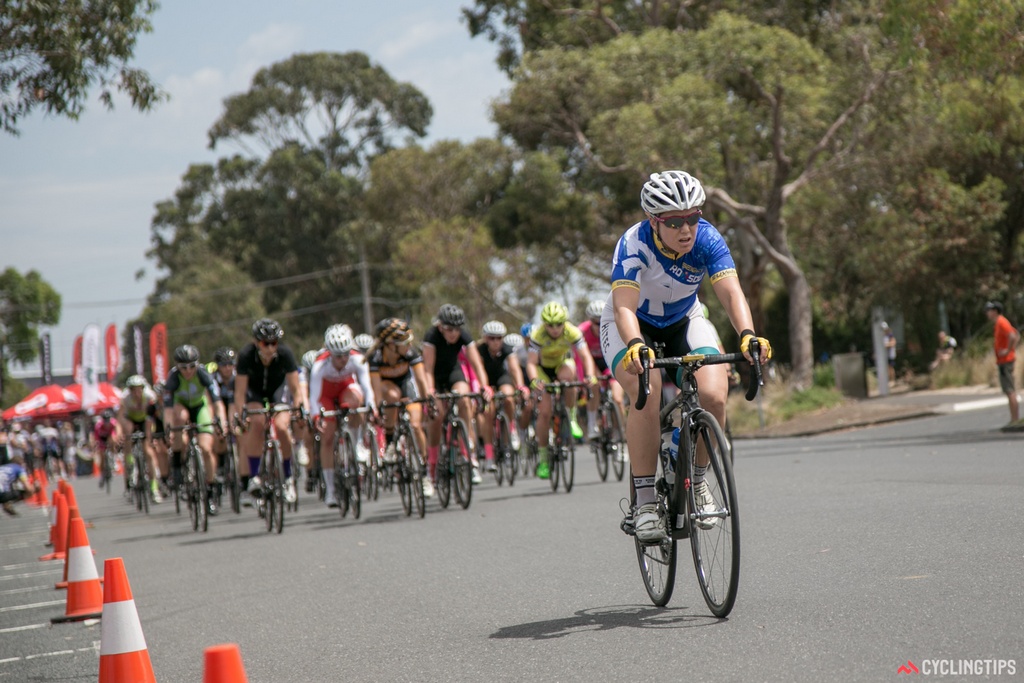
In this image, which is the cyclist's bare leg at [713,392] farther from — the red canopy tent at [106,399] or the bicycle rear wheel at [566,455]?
the red canopy tent at [106,399]

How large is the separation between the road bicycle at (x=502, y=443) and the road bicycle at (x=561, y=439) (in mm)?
1621

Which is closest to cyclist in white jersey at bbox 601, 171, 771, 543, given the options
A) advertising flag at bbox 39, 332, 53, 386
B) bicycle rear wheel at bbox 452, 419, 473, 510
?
bicycle rear wheel at bbox 452, 419, 473, 510

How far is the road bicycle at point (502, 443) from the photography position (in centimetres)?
1600

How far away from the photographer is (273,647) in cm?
667

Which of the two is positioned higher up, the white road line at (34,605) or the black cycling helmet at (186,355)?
the black cycling helmet at (186,355)

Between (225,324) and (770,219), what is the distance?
1743 inches

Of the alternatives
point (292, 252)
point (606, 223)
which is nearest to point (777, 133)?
point (606, 223)

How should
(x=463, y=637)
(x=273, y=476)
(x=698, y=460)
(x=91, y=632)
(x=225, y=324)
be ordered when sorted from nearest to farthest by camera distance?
(x=698, y=460) < (x=463, y=637) < (x=91, y=632) < (x=273, y=476) < (x=225, y=324)

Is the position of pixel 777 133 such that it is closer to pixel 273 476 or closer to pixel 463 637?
pixel 273 476

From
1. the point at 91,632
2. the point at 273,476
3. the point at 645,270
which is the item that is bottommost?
the point at 91,632

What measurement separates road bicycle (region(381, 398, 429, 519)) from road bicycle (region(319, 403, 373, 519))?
0.35 meters

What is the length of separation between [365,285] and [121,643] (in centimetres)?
5020

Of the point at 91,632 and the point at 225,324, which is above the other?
the point at 225,324

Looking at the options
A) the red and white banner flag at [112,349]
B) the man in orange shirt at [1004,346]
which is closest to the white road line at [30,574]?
the man in orange shirt at [1004,346]
